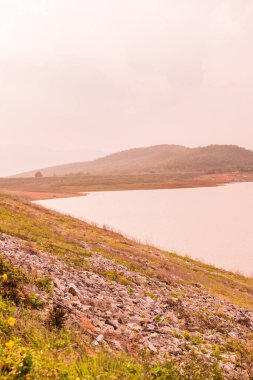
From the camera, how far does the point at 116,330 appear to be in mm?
12305

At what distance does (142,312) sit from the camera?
15.0 meters

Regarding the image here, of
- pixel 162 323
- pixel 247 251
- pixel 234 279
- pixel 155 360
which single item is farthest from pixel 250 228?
pixel 155 360

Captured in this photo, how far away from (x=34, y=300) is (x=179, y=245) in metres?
34.7

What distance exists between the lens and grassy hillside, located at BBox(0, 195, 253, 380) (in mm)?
8266

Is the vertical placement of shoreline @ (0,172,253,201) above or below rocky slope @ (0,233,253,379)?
above

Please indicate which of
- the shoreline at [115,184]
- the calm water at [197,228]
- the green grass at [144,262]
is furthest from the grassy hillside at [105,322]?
→ the shoreline at [115,184]

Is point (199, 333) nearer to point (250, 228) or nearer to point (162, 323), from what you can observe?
point (162, 323)

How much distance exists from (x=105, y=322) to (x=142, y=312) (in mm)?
2723

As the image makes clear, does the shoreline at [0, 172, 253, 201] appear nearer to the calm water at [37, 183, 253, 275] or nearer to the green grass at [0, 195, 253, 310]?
the calm water at [37, 183, 253, 275]

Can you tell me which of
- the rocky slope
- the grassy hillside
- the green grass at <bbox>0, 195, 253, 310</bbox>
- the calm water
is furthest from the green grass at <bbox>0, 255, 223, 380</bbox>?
the calm water

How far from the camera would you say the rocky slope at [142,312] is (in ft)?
38.6

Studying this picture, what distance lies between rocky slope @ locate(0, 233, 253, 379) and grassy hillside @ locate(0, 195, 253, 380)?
2.4 inches

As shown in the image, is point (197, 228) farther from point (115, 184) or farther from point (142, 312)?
point (115, 184)

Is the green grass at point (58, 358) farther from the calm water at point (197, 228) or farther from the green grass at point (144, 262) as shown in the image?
the calm water at point (197, 228)
